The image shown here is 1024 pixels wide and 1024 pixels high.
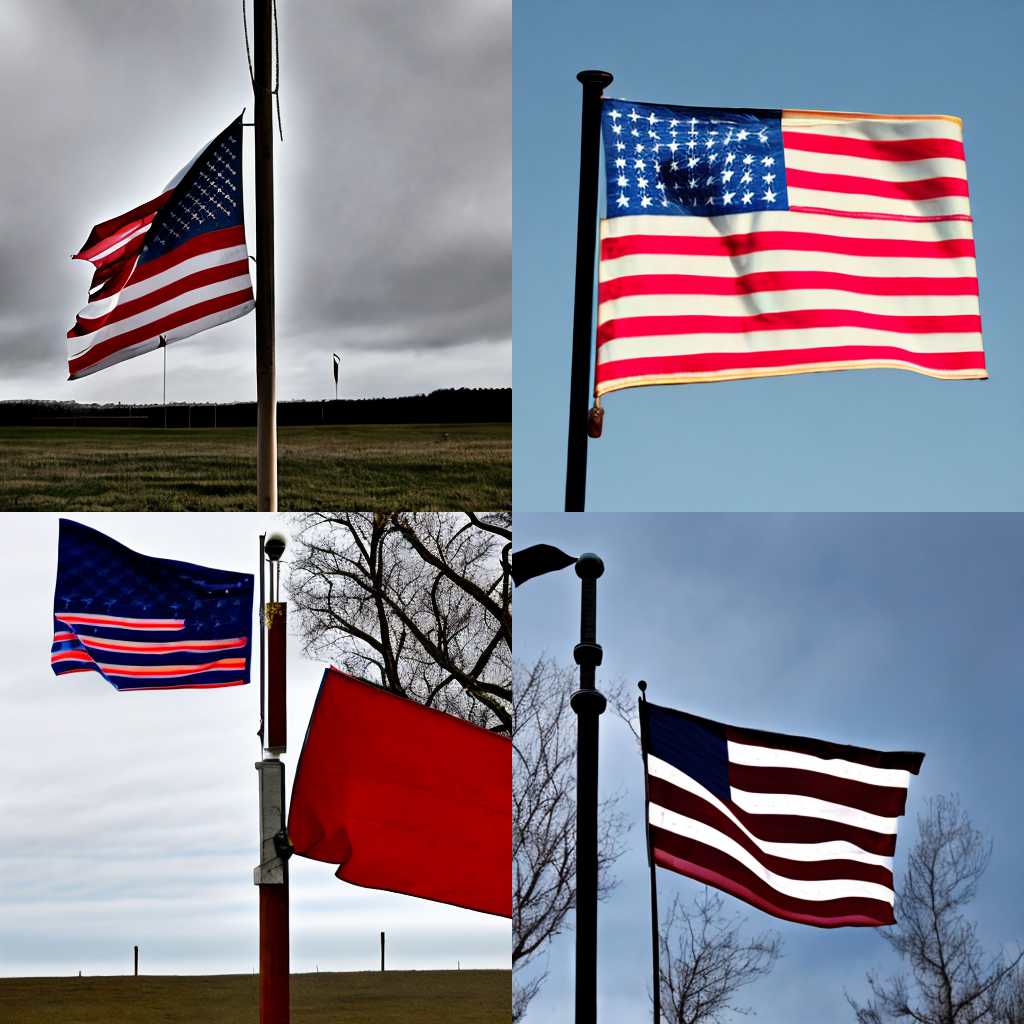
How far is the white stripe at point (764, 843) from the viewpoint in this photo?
9820 mm

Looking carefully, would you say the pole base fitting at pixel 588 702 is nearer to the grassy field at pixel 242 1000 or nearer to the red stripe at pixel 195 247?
the red stripe at pixel 195 247

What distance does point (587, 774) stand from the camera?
7746 millimetres

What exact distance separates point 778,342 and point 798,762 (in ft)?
11.2

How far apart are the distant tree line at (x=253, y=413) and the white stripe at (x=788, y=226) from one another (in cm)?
1332

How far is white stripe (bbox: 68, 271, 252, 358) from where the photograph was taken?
32.3ft

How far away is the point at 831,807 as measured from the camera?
10.0 meters

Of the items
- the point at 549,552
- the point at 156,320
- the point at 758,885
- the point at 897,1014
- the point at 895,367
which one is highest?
the point at 156,320

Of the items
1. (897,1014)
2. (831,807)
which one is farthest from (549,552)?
(897,1014)

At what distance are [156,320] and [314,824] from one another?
3788 mm

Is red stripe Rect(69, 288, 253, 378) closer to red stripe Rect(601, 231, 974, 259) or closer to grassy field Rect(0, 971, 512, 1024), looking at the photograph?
red stripe Rect(601, 231, 974, 259)

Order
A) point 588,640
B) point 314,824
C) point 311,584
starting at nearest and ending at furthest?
1. point 588,640
2. point 314,824
3. point 311,584

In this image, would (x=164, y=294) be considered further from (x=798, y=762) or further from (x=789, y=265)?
(x=798, y=762)

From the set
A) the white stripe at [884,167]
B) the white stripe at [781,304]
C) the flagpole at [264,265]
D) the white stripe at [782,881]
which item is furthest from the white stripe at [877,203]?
the white stripe at [782,881]

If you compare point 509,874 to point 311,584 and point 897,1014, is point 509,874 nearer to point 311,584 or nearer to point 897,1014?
point 311,584
